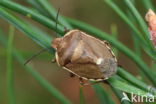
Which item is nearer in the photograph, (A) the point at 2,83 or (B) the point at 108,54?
(B) the point at 108,54

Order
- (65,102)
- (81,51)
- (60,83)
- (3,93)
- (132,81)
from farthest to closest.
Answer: (60,83), (3,93), (65,102), (81,51), (132,81)

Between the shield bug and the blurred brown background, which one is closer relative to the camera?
the shield bug

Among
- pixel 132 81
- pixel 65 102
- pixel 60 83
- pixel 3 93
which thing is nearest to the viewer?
pixel 132 81

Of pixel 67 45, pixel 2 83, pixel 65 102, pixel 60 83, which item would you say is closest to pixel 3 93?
pixel 2 83

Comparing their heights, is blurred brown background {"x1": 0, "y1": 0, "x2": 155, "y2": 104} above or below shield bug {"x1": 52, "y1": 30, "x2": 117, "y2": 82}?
below

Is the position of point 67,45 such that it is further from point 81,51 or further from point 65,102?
point 65,102

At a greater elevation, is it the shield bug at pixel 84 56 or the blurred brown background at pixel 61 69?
the shield bug at pixel 84 56
